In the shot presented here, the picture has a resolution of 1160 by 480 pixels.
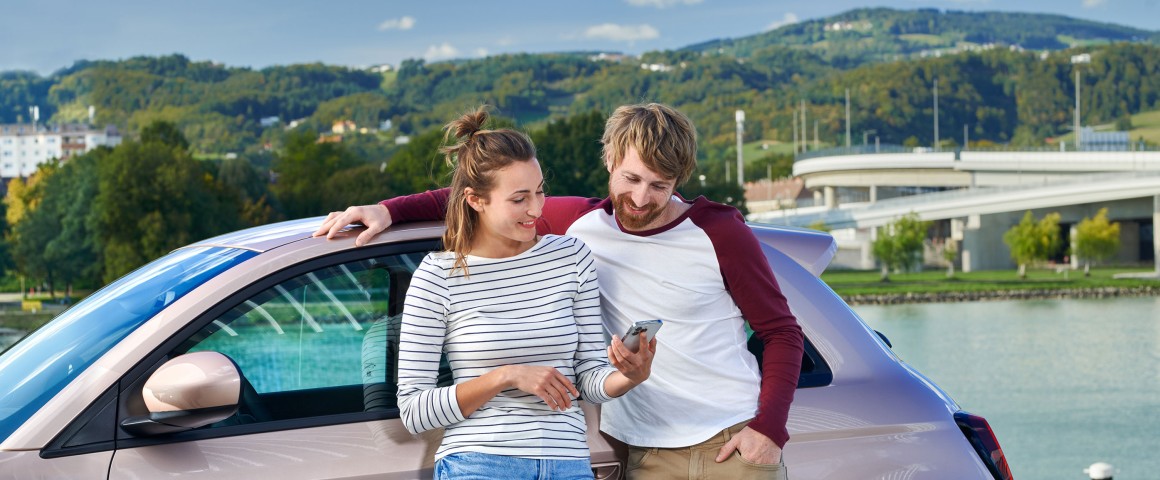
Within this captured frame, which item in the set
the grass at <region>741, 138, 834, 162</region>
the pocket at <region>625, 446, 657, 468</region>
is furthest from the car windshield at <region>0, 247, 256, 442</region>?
the grass at <region>741, 138, 834, 162</region>

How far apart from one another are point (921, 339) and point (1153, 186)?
1504 inches

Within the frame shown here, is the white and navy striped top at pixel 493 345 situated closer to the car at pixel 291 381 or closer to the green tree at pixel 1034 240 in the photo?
the car at pixel 291 381

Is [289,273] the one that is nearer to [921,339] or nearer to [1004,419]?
[1004,419]

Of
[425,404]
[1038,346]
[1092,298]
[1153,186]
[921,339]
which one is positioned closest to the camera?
[425,404]

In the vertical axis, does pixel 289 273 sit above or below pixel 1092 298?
above

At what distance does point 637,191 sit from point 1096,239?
77.0m

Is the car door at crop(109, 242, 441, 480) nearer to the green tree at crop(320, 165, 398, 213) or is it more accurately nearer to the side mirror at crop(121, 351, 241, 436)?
the side mirror at crop(121, 351, 241, 436)

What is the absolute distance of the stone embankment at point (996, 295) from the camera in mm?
58594

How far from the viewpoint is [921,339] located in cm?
4059

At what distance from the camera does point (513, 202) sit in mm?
2543

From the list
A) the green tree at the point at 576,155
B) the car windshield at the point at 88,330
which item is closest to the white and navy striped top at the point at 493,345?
the car windshield at the point at 88,330

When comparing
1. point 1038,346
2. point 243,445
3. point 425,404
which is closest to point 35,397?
point 243,445

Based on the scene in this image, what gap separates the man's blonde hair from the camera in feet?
8.89

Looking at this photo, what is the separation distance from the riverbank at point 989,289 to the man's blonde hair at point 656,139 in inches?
2230
